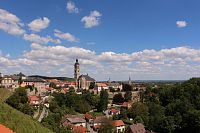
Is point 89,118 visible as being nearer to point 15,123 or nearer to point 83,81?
point 15,123

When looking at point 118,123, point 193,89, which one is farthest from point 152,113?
point 193,89

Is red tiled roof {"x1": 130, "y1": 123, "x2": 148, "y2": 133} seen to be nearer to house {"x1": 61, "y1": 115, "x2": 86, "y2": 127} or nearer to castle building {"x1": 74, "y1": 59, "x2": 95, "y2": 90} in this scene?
house {"x1": 61, "y1": 115, "x2": 86, "y2": 127}

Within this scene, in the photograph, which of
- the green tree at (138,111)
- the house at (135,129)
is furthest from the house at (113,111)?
the house at (135,129)

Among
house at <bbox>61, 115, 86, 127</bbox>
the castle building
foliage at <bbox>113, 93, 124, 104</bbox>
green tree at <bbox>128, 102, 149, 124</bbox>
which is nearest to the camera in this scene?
house at <bbox>61, 115, 86, 127</bbox>

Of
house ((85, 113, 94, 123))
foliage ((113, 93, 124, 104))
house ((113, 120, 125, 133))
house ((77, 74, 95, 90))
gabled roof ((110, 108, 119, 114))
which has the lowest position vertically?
house ((113, 120, 125, 133))

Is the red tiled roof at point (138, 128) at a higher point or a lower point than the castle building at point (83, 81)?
lower

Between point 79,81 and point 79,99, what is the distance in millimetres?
59982

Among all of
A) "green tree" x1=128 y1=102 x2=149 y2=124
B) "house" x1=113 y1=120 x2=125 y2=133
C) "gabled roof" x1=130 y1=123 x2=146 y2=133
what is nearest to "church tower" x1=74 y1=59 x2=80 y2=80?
"green tree" x1=128 y1=102 x2=149 y2=124

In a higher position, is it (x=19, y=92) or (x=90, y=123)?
(x=19, y=92)

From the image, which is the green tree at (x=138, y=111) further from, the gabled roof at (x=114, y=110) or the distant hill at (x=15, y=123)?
the distant hill at (x=15, y=123)

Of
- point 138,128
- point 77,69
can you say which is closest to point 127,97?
point 138,128

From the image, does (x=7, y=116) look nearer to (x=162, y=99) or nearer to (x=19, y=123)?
(x=19, y=123)

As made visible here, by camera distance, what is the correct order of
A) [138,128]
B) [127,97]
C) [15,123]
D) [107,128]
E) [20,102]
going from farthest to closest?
1. [127,97]
2. [20,102]
3. [138,128]
4. [107,128]
5. [15,123]

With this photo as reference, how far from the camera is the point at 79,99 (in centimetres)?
9369
